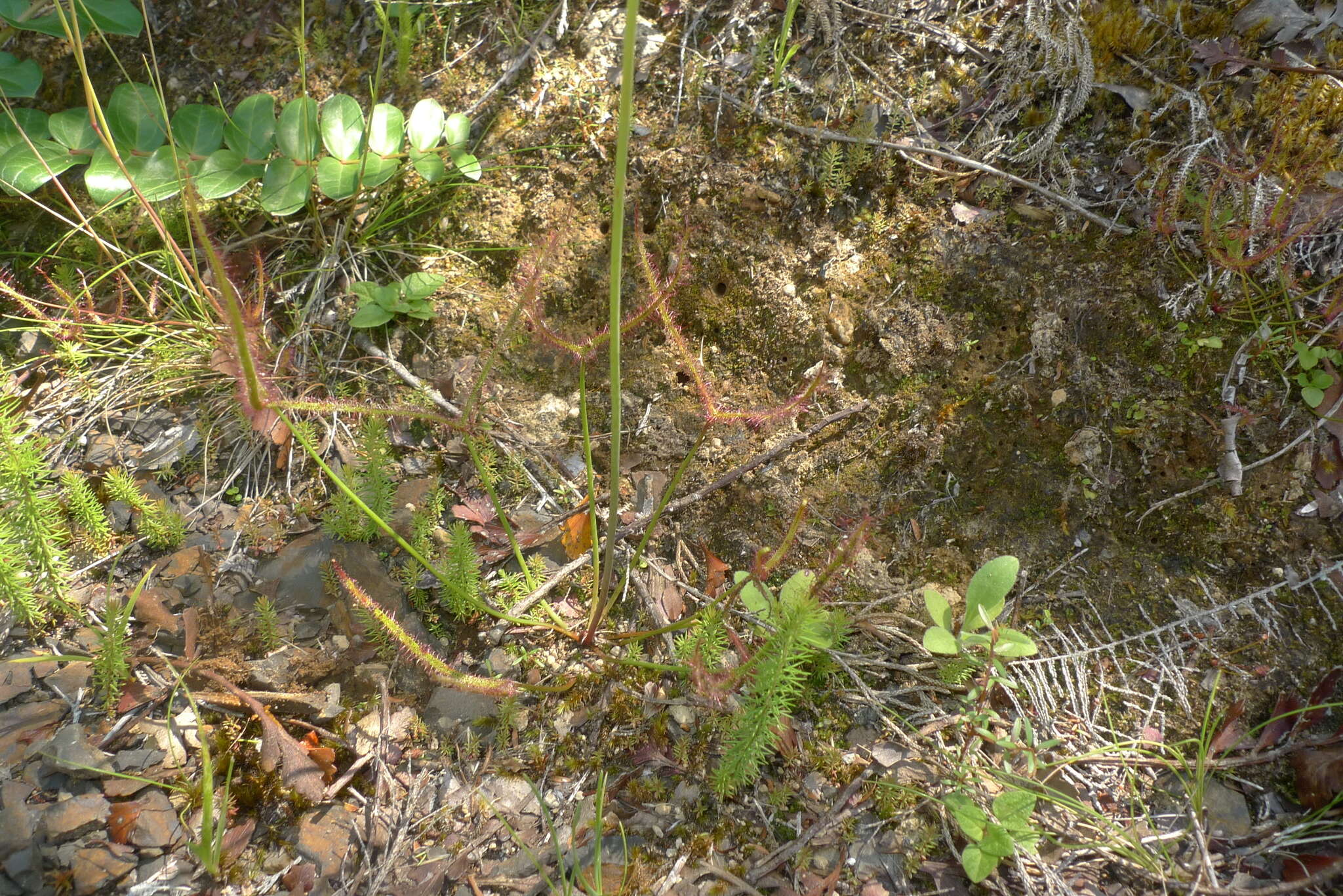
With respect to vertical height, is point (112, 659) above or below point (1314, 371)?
below

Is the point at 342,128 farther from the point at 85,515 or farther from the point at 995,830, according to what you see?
the point at 995,830

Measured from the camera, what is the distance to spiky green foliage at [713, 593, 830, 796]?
4.42ft

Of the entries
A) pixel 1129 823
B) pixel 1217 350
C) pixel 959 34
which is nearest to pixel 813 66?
pixel 959 34

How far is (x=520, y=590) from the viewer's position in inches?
71.5

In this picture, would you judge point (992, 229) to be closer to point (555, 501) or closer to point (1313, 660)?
point (1313, 660)

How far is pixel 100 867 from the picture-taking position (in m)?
1.42

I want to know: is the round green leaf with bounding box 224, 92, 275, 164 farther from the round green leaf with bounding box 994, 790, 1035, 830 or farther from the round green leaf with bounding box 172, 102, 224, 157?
the round green leaf with bounding box 994, 790, 1035, 830

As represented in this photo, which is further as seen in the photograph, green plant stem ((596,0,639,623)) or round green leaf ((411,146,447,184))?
round green leaf ((411,146,447,184))

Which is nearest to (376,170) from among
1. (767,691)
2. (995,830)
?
(767,691)

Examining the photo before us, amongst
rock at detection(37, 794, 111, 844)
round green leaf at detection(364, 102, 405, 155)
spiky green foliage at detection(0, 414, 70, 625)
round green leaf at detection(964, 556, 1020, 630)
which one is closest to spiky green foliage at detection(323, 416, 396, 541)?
spiky green foliage at detection(0, 414, 70, 625)

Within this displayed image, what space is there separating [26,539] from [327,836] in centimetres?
99

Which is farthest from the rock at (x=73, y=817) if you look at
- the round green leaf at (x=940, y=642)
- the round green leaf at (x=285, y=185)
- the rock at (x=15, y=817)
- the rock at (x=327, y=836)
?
the round green leaf at (x=940, y=642)

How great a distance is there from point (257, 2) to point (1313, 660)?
3680 mm

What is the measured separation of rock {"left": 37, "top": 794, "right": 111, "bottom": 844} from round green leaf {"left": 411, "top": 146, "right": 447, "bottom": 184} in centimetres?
173
